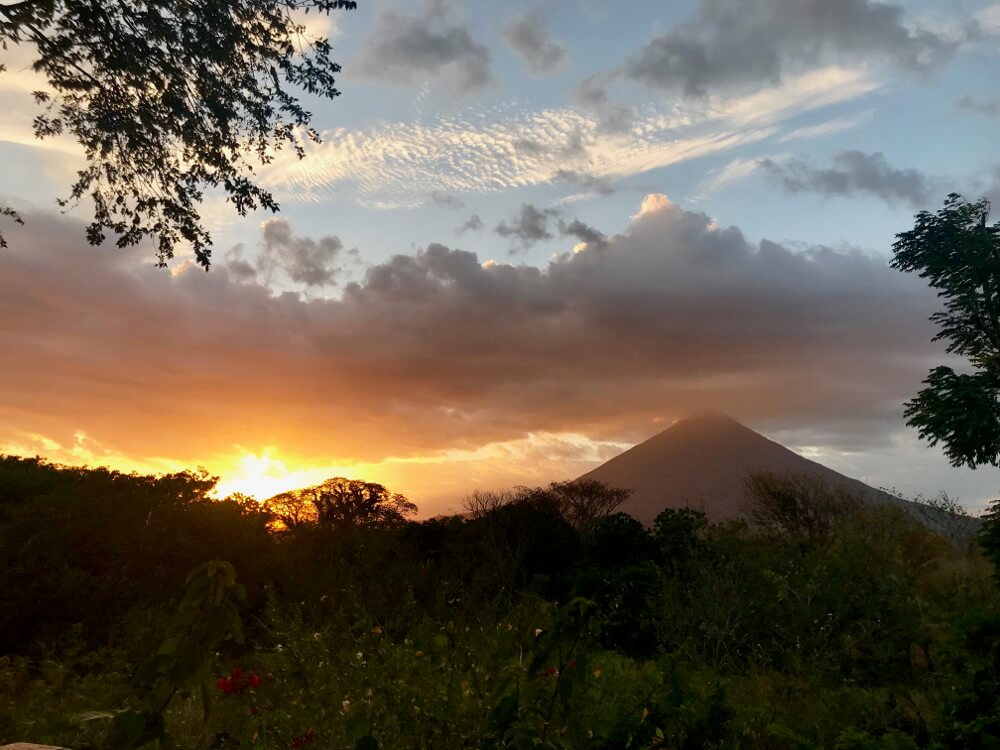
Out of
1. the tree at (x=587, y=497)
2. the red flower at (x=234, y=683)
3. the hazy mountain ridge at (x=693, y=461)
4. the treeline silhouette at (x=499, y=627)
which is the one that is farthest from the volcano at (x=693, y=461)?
the red flower at (x=234, y=683)

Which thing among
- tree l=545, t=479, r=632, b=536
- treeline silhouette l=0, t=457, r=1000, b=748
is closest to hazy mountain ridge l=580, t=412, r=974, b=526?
tree l=545, t=479, r=632, b=536

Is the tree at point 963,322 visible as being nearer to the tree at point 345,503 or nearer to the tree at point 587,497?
the tree at point 587,497

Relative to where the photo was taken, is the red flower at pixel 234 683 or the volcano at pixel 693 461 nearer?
the red flower at pixel 234 683

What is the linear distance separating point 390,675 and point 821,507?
2175 centimetres

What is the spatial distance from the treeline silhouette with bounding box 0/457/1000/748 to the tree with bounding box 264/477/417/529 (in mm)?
4625

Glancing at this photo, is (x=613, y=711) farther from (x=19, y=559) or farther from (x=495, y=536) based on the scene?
(x=495, y=536)

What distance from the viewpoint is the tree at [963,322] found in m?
27.8

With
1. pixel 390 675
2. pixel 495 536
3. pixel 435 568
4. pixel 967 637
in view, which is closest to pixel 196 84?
pixel 390 675

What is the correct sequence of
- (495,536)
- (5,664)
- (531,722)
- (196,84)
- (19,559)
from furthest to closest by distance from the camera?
1. (495,536)
2. (19,559)
3. (5,664)
4. (196,84)
5. (531,722)

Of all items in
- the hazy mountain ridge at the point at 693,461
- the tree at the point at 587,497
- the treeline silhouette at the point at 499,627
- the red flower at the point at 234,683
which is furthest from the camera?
the hazy mountain ridge at the point at 693,461

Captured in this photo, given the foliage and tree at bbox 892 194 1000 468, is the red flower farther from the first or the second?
tree at bbox 892 194 1000 468

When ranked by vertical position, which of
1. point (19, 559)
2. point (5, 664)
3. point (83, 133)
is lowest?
point (5, 664)

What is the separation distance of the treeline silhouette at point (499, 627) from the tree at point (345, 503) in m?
4.63

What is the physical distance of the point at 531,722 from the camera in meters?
3.59
